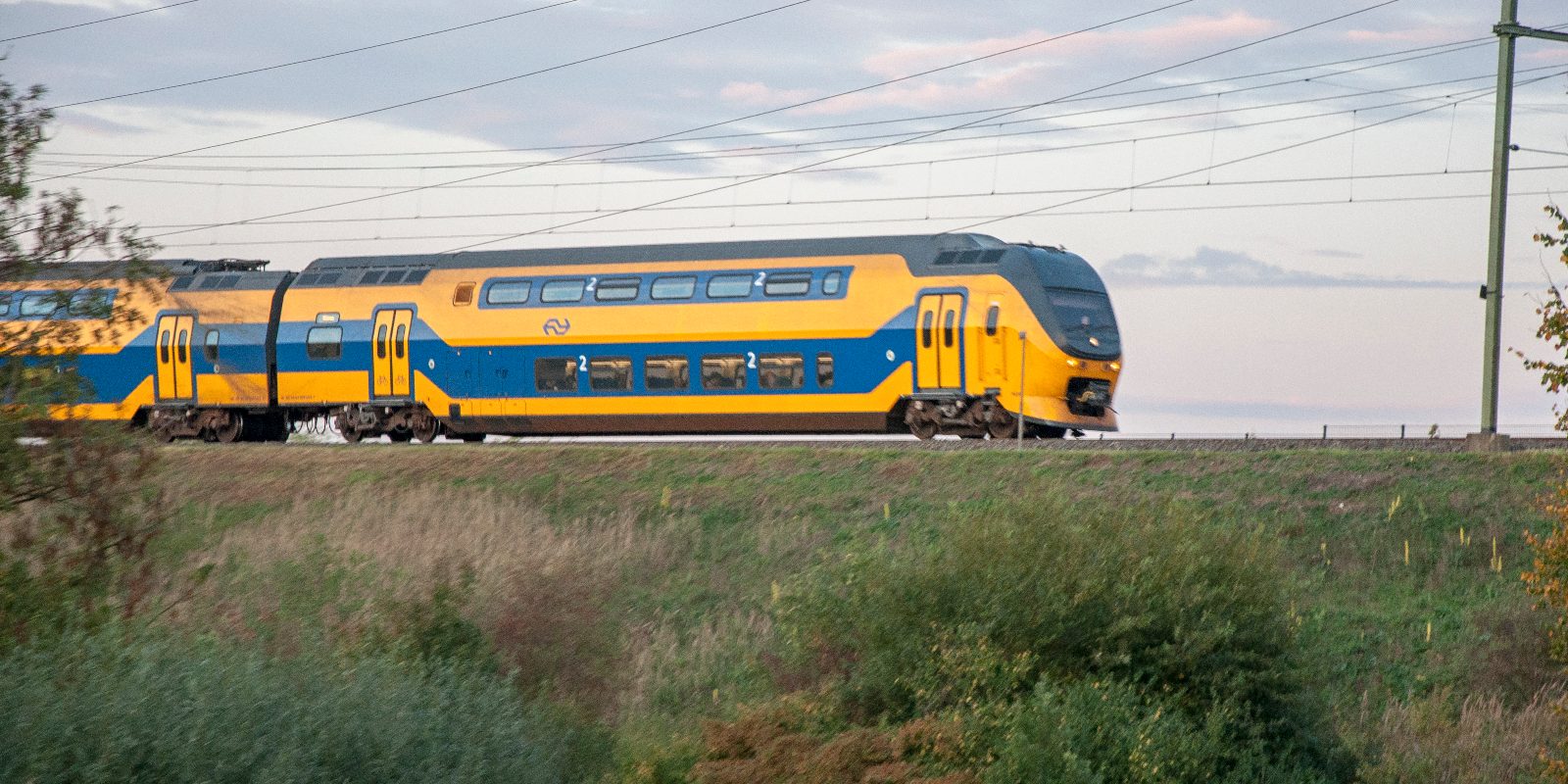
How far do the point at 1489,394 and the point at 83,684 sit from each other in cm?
1959

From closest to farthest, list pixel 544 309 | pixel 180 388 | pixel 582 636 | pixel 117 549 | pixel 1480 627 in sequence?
1. pixel 117 549
2. pixel 1480 627
3. pixel 582 636
4. pixel 544 309
5. pixel 180 388

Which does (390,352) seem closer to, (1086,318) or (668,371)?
(668,371)

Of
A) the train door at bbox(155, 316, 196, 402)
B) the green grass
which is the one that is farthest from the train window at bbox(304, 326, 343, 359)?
the green grass

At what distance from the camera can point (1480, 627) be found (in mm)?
18219

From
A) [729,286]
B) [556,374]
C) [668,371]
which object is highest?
[729,286]

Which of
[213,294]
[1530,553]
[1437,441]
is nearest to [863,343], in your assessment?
[1437,441]

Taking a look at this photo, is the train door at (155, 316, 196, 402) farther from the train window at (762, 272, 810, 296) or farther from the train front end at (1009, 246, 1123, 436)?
the train front end at (1009, 246, 1123, 436)

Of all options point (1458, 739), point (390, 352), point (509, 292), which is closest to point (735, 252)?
point (509, 292)

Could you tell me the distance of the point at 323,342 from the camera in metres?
31.2

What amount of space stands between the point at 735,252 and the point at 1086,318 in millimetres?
6495

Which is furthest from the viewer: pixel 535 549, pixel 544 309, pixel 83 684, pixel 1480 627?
pixel 544 309

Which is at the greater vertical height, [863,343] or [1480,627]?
[863,343]

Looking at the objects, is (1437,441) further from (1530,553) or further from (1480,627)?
(1480,627)

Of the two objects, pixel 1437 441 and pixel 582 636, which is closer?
pixel 582 636
